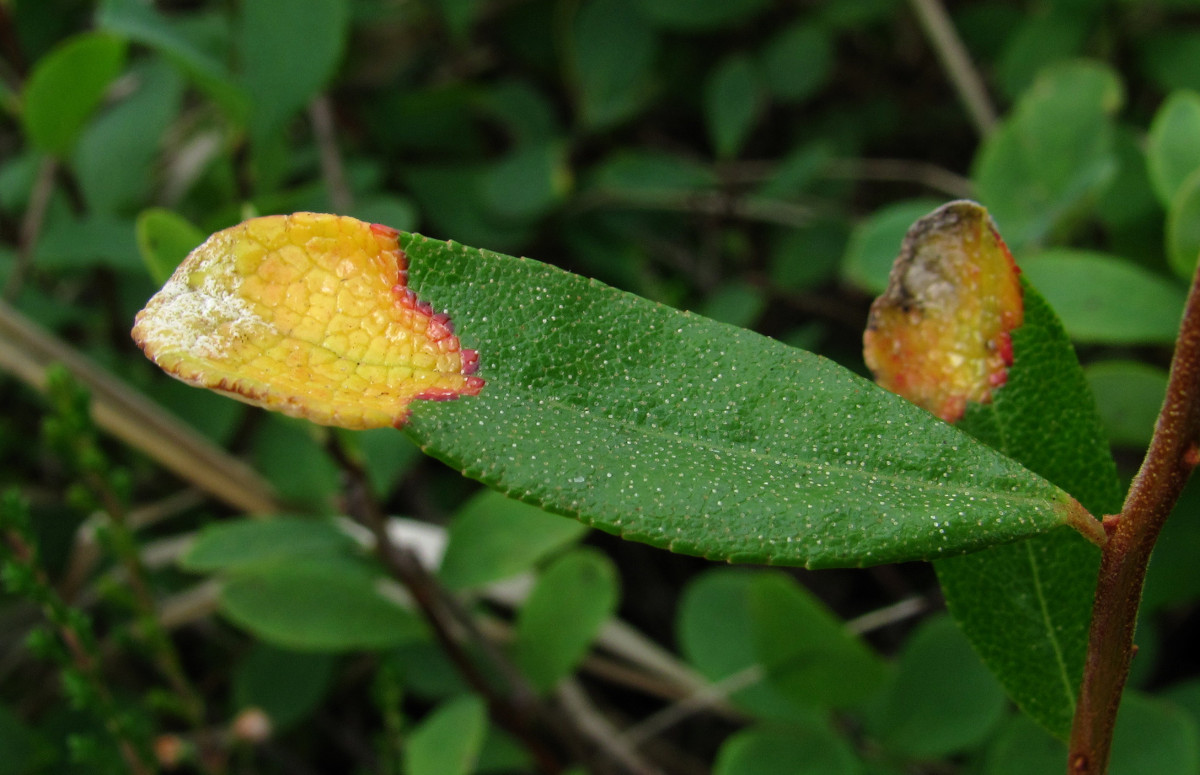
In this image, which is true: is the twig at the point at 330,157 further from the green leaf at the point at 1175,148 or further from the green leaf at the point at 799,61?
the green leaf at the point at 1175,148

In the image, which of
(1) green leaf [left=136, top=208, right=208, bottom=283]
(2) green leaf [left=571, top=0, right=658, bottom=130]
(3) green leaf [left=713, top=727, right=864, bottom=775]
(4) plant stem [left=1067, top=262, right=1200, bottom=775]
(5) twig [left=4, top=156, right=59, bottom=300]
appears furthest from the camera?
(2) green leaf [left=571, top=0, right=658, bottom=130]

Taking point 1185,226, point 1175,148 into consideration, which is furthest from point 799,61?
point 1185,226

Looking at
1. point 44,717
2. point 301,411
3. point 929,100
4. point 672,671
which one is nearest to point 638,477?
point 301,411

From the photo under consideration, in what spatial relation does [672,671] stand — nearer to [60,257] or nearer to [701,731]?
[701,731]

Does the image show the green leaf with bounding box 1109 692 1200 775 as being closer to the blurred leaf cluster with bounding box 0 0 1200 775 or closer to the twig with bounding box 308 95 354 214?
the blurred leaf cluster with bounding box 0 0 1200 775

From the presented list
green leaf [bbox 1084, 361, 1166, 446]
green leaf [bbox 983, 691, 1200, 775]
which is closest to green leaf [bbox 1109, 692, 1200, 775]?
green leaf [bbox 983, 691, 1200, 775]

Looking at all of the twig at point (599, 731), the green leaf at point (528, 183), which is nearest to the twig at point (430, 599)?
the twig at point (599, 731)

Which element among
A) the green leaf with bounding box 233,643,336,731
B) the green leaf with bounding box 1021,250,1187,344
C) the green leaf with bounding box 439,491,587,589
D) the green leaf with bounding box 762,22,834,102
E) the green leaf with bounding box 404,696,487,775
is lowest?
the green leaf with bounding box 233,643,336,731
